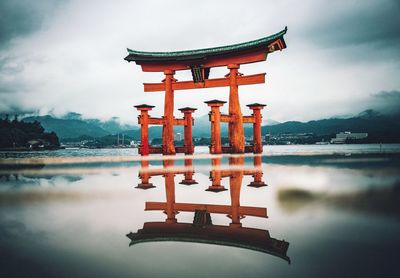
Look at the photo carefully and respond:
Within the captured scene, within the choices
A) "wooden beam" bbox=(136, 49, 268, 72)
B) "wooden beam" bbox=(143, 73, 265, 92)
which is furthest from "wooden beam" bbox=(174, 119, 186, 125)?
"wooden beam" bbox=(136, 49, 268, 72)

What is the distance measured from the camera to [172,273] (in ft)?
5.15

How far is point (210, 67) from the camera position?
21.0 meters

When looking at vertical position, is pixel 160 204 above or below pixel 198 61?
below

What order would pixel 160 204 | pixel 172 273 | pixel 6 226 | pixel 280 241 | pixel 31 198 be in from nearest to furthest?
pixel 172 273
pixel 280 241
pixel 6 226
pixel 160 204
pixel 31 198

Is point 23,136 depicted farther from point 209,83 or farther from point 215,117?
point 215,117

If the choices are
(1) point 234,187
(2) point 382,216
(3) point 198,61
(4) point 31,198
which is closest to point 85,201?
(4) point 31,198

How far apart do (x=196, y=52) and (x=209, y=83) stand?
2.45 meters

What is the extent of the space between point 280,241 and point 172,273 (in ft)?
3.26

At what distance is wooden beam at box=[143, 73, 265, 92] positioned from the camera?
19.0 meters

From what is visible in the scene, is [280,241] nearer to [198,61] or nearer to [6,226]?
[6,226]

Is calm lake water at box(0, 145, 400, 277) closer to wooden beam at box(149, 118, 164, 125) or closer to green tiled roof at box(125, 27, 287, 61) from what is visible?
green tiled roof at box(125, 27, 287, 61)

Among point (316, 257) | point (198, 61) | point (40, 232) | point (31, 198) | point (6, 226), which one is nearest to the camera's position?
point (316, 257)

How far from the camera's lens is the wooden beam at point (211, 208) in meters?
3.30

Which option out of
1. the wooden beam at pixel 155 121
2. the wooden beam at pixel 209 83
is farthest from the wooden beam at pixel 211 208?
the wooden beam at pixel 155 121
